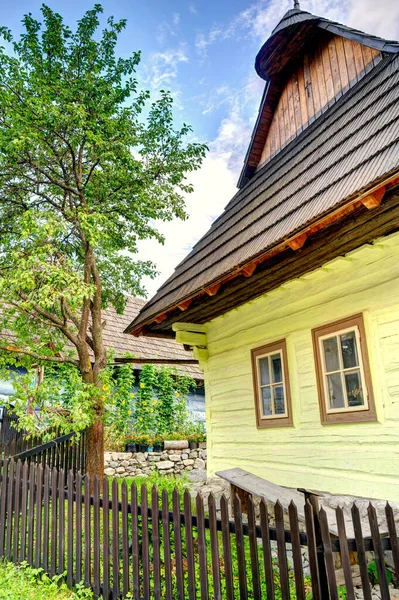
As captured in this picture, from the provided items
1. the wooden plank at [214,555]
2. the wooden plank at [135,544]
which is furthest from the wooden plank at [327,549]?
the wooden plank at [135,544]

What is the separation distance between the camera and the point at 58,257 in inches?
281

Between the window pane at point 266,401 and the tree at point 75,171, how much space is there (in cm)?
253

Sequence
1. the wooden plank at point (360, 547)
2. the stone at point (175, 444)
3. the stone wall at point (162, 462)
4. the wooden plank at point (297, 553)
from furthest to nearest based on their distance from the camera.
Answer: the stone at point (175, 444)
the stone wall at point (162, 462)
the wooden plank at point (297, 553)
the wooden plank at point (360, 547)

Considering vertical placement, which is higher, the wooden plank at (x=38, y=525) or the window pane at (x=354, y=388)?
the window pane at (x=354, y=388)

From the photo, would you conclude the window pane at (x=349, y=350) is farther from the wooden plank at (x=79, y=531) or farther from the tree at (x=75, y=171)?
the tree at (x=75, y=171)

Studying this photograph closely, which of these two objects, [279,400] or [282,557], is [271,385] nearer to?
[279,400]

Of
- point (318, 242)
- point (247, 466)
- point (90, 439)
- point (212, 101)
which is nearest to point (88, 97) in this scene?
point (318, 242)

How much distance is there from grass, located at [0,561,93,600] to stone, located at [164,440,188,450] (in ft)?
20.3

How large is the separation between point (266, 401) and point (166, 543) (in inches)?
114

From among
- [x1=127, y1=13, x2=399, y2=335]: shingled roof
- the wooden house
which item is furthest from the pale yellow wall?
[x1=127, y1=13, x2=399, y2=335]: shingled roof

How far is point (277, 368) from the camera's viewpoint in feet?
20.0

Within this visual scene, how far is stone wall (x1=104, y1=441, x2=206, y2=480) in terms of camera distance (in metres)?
9.93

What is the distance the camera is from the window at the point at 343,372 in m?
4.61

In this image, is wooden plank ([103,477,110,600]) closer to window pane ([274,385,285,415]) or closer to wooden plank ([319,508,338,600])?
wooden plank ([319,508,338,600])
